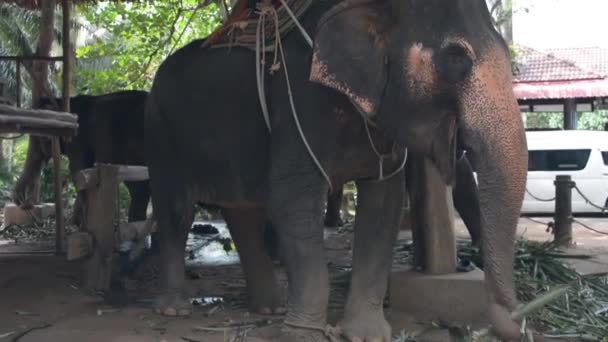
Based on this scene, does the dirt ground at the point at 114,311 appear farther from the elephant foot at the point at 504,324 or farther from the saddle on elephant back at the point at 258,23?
the saddle on elephant back at the point at 258,23

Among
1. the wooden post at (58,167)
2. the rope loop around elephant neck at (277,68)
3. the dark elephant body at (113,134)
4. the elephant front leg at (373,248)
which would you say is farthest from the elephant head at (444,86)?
the dark elephant body at (113,134)

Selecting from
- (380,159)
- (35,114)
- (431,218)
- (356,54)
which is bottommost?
(431,218)

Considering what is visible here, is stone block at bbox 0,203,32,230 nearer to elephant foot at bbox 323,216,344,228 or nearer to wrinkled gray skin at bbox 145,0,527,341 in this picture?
elephant foot at bbox 323,216,344,228

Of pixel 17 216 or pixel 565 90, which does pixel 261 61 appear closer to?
pixel 17 216

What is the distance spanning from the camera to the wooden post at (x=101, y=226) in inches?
270

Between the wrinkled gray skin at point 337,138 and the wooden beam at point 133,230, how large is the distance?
0.94 m

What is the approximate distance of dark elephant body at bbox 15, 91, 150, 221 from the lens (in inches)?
405

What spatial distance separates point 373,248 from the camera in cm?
516

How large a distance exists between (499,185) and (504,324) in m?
0.60

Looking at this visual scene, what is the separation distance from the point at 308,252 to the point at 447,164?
1.06m

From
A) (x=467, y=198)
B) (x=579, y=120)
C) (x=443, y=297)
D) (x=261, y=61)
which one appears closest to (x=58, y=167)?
(x=467, y=198)

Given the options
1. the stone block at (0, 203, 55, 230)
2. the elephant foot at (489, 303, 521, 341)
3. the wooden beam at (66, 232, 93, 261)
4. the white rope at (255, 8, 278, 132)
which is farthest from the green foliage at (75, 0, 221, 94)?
the elephant foot at (489, 303, 521, 341)

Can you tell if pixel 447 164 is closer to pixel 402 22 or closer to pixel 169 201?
pixel 402 22

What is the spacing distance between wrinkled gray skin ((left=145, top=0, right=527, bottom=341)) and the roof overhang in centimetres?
1363
